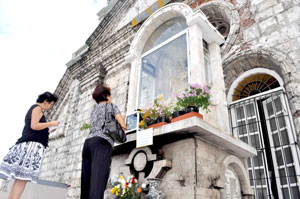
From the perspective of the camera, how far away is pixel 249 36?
18.7ft

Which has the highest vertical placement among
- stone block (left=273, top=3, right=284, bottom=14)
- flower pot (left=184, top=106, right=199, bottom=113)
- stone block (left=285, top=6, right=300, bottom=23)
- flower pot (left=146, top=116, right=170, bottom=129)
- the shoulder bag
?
stone block (left=273, top=3, right=284, bottom=14)

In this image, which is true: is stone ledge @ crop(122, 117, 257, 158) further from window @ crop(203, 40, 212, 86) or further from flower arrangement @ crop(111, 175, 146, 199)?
window @ crop(203, 40, 212, 86)

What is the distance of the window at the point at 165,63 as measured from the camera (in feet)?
15.5

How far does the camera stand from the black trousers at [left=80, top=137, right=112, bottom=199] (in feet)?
7.51

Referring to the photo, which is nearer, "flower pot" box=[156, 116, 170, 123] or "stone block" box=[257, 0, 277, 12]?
"flower pot" box=[156, 116, 170, 123]

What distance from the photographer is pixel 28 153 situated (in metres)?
2.61

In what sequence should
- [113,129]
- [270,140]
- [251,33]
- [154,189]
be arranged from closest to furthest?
[113,129]
[154,189]
[270,140]
[251,33]

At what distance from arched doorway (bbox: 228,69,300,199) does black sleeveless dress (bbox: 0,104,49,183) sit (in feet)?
15.0

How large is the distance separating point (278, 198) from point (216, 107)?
2379 mm

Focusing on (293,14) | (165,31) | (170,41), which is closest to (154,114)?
(170,41)

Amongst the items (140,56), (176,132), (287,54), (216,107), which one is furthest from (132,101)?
(287,54)

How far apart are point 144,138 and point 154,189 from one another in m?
0.76

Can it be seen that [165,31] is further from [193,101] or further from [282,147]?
[282,147]

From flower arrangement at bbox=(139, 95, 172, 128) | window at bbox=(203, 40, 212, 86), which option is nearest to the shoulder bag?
flower arrangement at bbox=(139, 95, 172, 128)
